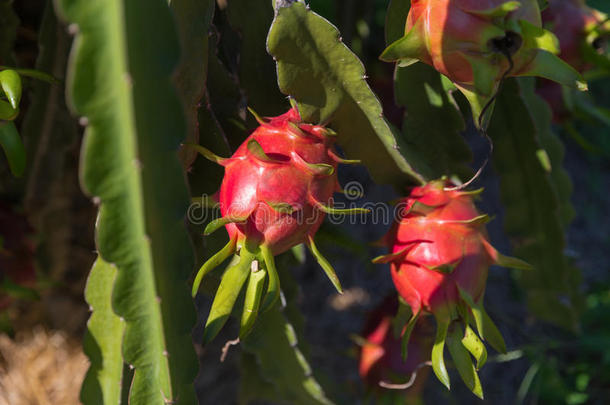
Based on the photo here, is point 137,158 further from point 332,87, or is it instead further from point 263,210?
point 332,87

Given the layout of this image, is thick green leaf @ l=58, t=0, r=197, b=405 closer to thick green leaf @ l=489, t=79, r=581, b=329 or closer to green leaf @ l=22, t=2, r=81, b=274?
green leaf @ l=22, t=2, r=81, b=274

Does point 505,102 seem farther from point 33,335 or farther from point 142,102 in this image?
point 33,335

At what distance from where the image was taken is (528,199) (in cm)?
89

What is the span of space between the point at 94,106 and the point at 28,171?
1.87 ft

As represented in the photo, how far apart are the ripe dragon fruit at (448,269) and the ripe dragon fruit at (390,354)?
0.98 feet

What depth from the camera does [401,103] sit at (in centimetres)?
67

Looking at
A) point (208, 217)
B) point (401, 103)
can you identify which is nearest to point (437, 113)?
point (401, 103)

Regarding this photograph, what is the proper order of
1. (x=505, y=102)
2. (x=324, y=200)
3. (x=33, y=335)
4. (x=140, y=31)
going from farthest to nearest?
(x=33, y=335) → (x=505, y=102) → (x=324, y=200) → (x=140, y=31)

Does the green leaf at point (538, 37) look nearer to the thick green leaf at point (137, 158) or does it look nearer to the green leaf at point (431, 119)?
the green leaf at point (431, 119)

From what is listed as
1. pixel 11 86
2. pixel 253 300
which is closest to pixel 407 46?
pixel 253 300

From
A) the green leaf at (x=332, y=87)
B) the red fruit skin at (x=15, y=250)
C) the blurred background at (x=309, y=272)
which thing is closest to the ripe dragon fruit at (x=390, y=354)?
the blurred background at (x=309, y=272)

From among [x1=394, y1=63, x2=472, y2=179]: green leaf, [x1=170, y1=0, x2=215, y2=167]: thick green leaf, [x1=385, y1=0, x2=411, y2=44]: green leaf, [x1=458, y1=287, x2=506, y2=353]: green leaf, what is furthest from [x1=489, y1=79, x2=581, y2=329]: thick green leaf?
[x1=170, y1=0, x2=215, y2=167]: thick green leaf

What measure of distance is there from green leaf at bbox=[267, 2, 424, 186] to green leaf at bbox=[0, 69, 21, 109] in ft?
0.88

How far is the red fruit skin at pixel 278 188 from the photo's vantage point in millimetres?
491
